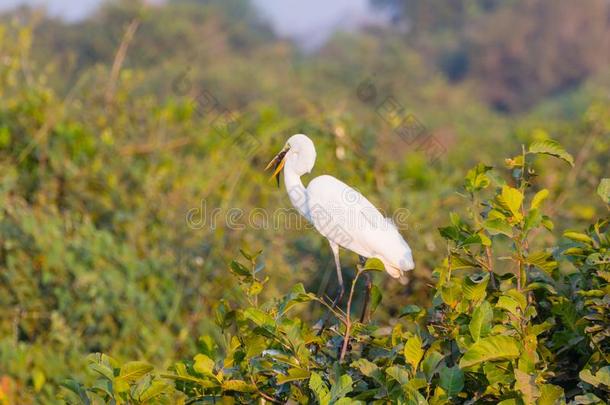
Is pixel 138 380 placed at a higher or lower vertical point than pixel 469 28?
lower

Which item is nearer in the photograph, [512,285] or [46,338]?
[512,285]

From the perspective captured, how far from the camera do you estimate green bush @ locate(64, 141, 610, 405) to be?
2273mm

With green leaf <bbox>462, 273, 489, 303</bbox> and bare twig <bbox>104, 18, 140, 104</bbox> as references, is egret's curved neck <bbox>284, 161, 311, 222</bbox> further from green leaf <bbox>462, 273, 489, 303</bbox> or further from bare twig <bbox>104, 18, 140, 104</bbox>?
bare twig <bbox>104, 18, 140, 104</bbox>

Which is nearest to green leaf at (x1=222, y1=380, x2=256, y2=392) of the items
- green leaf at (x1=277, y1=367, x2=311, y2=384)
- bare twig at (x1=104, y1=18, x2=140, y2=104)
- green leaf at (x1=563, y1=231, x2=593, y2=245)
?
green leaf at (x1=277, y1=367, x2=311, y2=384)

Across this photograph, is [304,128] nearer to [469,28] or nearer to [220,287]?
[220,287]

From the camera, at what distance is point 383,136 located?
6734 mm

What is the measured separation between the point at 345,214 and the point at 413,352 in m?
0.86

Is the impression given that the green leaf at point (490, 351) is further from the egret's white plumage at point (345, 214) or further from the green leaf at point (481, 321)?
the egret's white plumage at point (345, 214)

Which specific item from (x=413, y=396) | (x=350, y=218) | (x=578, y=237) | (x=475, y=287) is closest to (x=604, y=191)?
(x=578, y=237)

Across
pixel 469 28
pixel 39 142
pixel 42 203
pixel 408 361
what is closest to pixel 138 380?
pixel 408 361

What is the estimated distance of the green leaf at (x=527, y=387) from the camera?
217 centimetres

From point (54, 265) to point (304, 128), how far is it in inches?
77.4

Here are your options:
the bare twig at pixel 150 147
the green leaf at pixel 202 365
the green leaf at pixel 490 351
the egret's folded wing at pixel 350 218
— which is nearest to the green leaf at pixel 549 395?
the green leaf at pixel 490 351

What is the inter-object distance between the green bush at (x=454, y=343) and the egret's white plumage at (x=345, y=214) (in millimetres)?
448
